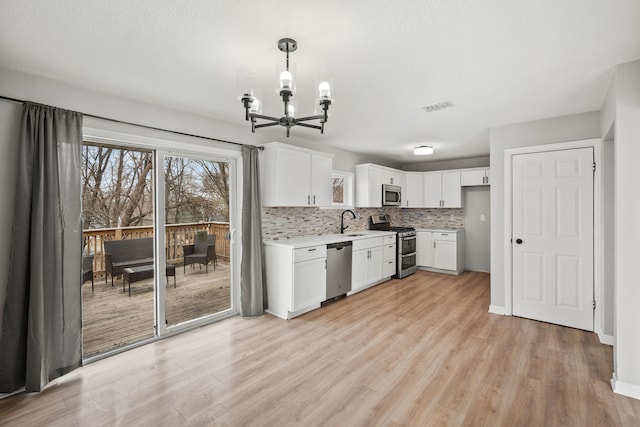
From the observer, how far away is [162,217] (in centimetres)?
317

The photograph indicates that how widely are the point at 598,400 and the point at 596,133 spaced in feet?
8.75

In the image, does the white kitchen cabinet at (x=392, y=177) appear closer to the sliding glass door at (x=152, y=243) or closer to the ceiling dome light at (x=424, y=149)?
the ceiling dome light at (x=424, y=149)

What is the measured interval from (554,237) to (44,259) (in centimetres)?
494

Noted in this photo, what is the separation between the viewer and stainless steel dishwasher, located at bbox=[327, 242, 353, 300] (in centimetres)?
420

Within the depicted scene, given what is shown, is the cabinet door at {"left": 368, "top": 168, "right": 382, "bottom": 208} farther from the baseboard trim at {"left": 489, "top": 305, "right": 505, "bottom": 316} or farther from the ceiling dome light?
the baseboard trim at {"left": 489, "top": 305, "right": 505, "bottom": 316}

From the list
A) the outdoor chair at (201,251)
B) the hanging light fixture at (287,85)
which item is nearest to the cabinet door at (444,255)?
the outdoor chair at (201,251)

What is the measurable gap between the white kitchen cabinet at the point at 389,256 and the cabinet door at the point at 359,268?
1.85ft

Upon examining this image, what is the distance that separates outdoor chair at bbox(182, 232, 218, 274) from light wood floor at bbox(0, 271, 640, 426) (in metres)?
0.76

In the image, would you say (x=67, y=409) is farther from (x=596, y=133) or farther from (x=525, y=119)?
(x=596, y=133)

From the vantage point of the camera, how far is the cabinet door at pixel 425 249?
6.34 metres

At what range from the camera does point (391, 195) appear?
6.25 m

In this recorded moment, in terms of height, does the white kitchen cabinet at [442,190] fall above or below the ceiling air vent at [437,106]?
below

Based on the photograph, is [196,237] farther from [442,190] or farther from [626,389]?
[442,190]

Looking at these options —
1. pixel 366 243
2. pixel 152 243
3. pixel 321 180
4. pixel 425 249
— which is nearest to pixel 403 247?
pixel 425 249
